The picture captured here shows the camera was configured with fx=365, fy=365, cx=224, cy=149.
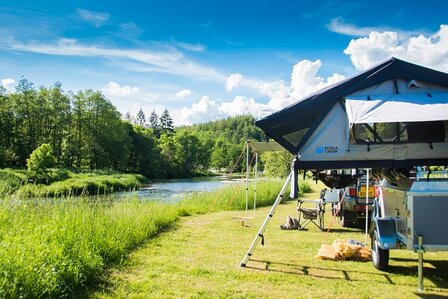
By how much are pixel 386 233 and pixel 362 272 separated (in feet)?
2.64

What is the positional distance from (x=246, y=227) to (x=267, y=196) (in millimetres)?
6628

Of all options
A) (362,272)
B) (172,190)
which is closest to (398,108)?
(362,272)

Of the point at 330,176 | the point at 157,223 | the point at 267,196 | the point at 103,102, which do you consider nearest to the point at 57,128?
the point at 103,102

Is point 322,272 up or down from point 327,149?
down

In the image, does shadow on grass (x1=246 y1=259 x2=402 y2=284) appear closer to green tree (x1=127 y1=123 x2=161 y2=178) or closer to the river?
the river

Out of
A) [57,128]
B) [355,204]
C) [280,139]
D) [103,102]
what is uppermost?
[103,102]

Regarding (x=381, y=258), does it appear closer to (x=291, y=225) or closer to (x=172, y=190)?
(x=291, y=225)

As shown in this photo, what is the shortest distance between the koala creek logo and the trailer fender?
1.20 meters

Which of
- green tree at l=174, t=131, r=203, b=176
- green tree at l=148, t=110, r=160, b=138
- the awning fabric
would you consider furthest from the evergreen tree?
the awning fabric

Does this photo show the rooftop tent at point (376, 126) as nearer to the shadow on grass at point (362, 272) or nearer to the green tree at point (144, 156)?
the shadow on grass at point (362, 272)

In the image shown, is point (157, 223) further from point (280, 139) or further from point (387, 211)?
point (387, 211)

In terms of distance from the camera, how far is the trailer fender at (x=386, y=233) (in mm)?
5031

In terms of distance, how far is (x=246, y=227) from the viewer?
976 centimetres

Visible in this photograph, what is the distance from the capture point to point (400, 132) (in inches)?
198
